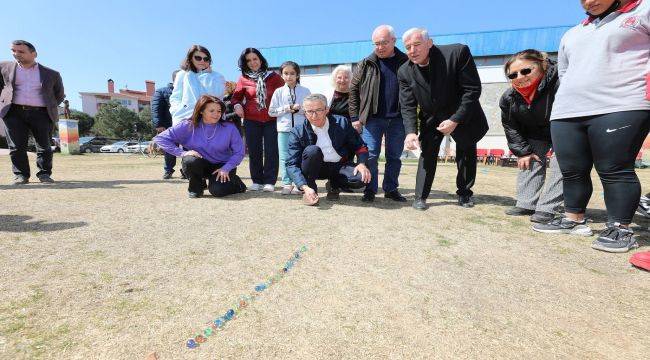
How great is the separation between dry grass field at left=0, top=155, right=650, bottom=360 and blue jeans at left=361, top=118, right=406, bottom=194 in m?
1.04

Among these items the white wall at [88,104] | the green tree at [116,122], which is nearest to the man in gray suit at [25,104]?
the green tree at [116,122]

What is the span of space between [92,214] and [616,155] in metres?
3.94

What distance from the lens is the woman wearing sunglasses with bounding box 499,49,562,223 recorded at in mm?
2877

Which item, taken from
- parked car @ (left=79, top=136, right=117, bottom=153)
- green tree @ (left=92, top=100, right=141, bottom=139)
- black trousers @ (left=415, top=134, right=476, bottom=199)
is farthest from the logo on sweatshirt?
green tree @ (left=92, top=100, right=141, bottom=139)

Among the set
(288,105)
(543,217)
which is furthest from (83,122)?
(543,217)

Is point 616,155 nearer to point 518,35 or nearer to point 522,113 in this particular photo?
point 522,113

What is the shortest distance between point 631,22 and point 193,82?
4.13 meters

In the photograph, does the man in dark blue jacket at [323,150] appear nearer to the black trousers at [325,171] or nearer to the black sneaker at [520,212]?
the black trousers at [325,171]

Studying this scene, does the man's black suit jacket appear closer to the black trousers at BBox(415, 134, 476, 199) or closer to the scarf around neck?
the black trousers at BBox(415, 134, 476, 199)

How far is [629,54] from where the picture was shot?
2135mm

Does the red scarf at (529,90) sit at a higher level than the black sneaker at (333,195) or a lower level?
higher

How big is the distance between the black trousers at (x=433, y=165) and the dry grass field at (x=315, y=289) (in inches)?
25.3

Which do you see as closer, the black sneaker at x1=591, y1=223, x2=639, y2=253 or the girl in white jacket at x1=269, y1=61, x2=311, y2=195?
the black sneaker at x1=591, y1=223, x2=639, y2=253

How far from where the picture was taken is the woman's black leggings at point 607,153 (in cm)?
215
